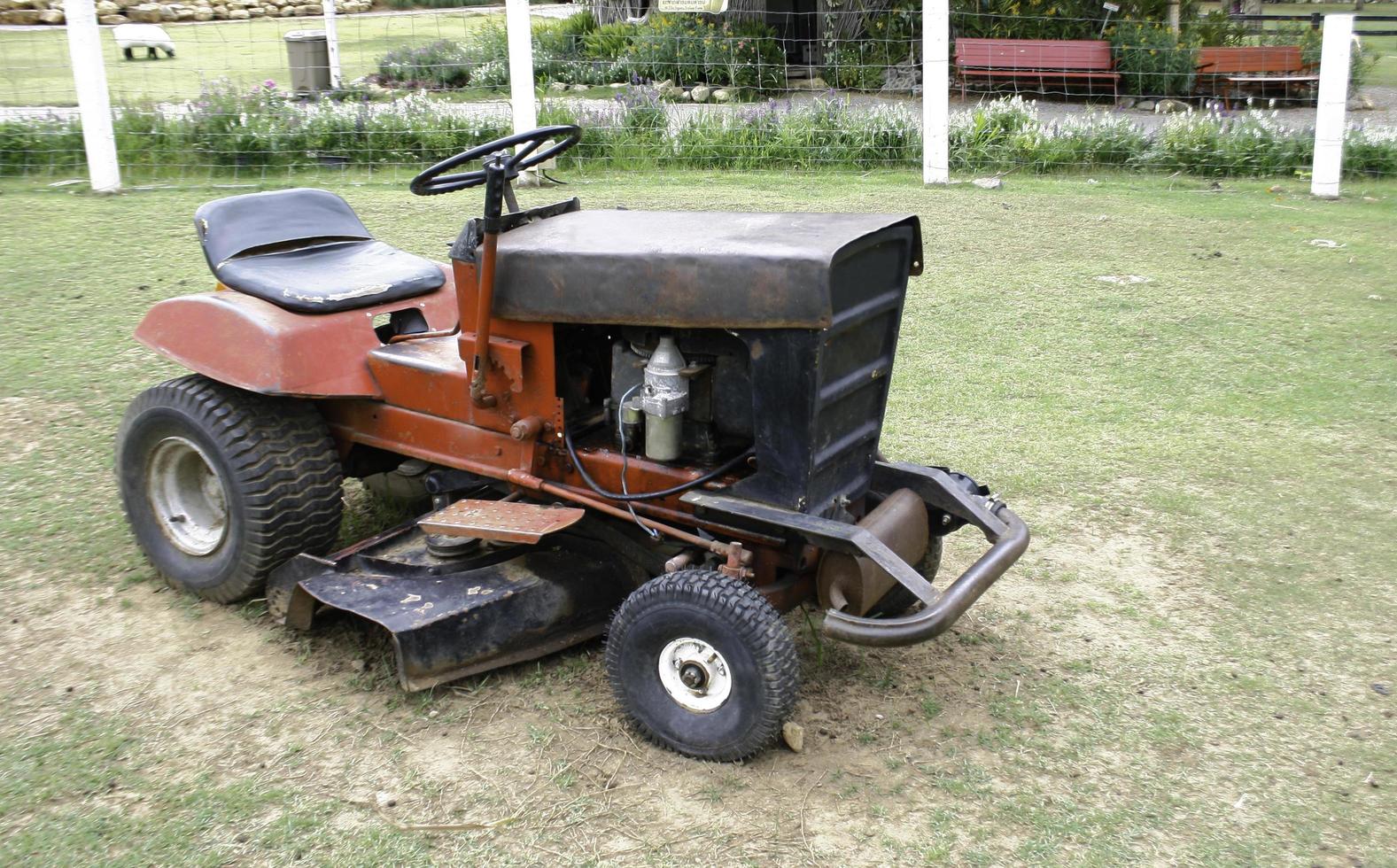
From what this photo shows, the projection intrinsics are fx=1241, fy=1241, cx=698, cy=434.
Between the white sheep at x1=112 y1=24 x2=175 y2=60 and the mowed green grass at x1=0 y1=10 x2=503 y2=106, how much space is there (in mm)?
240

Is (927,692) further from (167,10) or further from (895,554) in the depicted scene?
(167,10)

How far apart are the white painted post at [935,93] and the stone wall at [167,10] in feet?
61.7

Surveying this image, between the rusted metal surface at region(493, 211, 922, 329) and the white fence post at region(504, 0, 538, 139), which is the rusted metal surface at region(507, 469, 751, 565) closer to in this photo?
the rusted metal surface at region(493, 211, 922, 329)

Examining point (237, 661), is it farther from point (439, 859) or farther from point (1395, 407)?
point (1395, 407)

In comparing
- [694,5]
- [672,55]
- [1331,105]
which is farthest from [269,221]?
[672,55]

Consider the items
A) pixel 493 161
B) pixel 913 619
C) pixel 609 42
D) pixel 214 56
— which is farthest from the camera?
pixel 214 56

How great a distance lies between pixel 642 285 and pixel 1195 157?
9371 millimetres

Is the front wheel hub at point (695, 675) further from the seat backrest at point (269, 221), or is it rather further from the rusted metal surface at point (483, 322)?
the seat backrest at point (269, 221)

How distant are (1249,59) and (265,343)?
16.2m

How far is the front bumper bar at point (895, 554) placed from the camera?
121 inches

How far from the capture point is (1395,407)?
5648mm

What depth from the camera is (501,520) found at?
3539 millimetres

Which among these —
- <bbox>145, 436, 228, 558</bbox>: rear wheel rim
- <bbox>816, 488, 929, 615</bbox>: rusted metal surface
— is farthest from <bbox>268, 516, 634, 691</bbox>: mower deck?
<bbox>816, 488, 929, 615</bbox>: rusted metal surface

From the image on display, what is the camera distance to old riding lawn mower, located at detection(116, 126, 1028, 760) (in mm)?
3189
